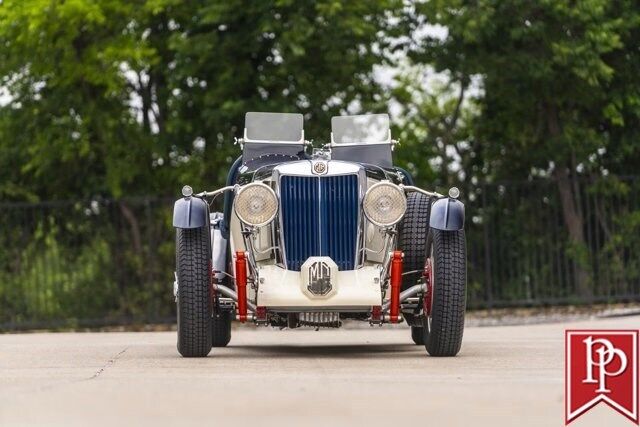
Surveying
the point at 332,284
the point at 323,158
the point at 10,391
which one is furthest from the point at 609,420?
the point at 323,158

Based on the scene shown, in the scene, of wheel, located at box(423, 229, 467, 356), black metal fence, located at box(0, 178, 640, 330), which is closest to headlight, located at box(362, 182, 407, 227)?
wheel, located at box(423, 229, 467, 356)

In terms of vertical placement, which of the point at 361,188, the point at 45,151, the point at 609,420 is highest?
the point at 45,151

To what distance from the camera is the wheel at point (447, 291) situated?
12945 millimetres

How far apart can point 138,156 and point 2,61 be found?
110 inches

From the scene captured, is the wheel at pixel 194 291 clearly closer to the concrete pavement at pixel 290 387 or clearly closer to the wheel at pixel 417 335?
the concrete pavement at pixel 290 387

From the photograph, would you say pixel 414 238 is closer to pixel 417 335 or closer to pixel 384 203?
pixel 384 203

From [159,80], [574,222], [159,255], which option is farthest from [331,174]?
[159,80]

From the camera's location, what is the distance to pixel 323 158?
44.8 feet

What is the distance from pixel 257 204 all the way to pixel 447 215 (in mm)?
1498

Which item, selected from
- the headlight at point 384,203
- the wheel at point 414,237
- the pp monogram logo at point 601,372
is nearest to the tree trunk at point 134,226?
the wheel at point 414,237

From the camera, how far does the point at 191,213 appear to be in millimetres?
13227

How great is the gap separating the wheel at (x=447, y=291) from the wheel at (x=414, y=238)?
0.64 meters

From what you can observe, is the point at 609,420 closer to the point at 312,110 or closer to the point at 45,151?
the point at 312,110

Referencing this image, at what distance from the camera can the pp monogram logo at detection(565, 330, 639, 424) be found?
8.15 m
